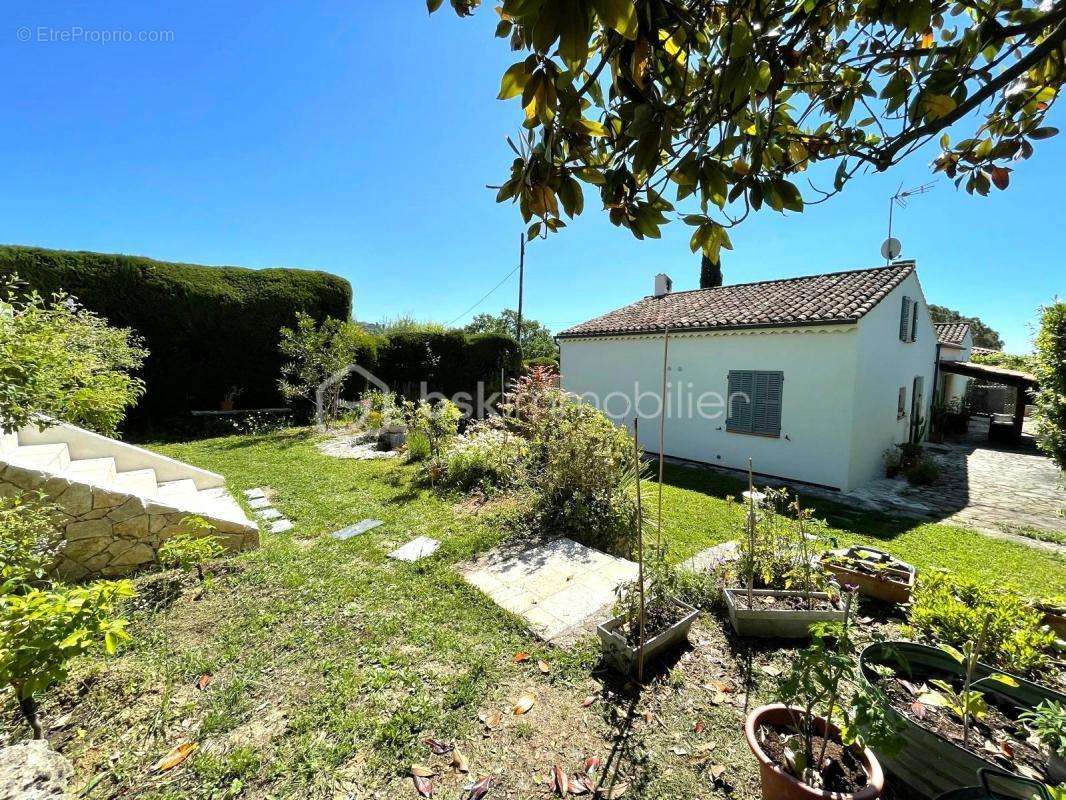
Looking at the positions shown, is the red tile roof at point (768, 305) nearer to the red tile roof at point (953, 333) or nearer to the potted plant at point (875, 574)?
the potted plant at point (875, 574)

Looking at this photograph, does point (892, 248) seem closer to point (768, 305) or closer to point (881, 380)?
point (768, 305)

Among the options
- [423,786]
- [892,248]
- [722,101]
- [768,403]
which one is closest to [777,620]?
[423,786]

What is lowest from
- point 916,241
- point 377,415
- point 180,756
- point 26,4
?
point 180,756

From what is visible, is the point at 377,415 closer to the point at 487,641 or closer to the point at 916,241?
the point at 487,641

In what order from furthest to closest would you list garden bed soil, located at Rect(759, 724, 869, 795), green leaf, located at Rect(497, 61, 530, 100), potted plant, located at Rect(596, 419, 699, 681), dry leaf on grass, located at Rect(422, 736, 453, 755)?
potted plant, located at Rect(596, 419, 699, 681), dry leaf on grass, located at Rect(422, 736, 453, 755), garden bed soil, located at Rect(759, 724, 869, 795), green leaf, located at Rect(497, 61, 530, 100)

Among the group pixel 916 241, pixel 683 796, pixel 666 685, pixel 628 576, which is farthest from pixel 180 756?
pixel 916 241

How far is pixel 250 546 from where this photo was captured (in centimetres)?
500

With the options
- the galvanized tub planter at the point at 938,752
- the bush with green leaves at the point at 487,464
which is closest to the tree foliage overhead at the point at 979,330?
the bush with green leaves at the point at 487,464

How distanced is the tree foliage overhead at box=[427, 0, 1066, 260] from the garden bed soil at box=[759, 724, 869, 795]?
257 cm

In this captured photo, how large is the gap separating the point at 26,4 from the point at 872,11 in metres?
10.1

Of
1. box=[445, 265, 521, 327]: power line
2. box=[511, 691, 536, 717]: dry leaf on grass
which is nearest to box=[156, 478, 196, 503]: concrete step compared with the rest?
box=[511, 691, 536, 717]: dry leaf on grass

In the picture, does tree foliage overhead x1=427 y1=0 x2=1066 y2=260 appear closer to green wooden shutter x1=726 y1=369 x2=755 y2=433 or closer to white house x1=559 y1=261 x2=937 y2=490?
white house x1=559 y1=261 x2=937 y2=490

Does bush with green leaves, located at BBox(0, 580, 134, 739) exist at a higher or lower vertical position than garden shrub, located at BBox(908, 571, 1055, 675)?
higher

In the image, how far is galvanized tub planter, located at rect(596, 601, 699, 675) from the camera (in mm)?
3002
